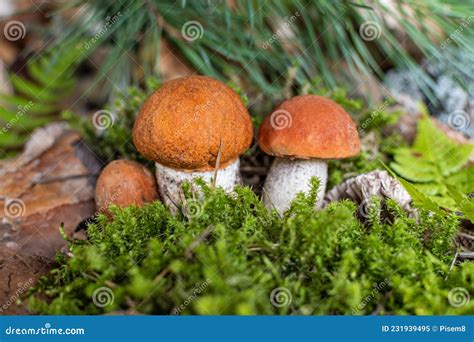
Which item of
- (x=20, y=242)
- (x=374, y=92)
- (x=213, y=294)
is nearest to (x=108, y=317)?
(x=213, y=294)

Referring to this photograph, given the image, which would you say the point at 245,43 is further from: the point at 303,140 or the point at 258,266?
the point at 258,266

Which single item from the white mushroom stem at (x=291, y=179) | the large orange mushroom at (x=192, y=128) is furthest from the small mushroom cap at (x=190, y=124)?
the white mushroom stem at (x=291, y=179)

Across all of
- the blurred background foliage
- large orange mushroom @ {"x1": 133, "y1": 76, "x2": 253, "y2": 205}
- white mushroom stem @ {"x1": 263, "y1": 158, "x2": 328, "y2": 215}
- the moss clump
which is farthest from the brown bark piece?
white mushroom stem @ {"x1": 263, "y1": 158, "x2": 328, "y2": 215}

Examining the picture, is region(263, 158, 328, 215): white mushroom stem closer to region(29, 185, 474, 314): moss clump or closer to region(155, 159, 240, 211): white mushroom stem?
region(155, 159, 240, 211): white mushroom stem

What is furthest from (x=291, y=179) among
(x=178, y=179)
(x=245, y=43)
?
(x=245, y=43)

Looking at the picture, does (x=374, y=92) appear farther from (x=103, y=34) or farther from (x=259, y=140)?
(x=103, y=34)

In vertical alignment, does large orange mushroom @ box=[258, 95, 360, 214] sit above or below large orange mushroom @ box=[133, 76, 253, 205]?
below

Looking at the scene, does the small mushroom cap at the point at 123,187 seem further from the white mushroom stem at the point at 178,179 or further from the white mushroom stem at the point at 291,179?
the white mushroom stem at the point at 291,179
